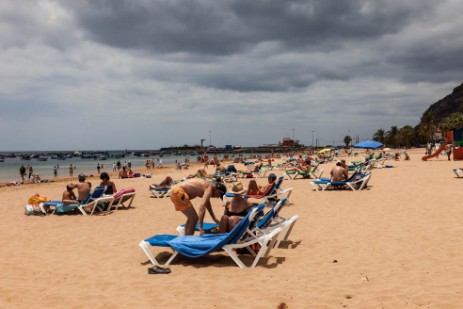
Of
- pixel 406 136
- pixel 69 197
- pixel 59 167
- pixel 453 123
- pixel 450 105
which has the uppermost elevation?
pixel 450 105

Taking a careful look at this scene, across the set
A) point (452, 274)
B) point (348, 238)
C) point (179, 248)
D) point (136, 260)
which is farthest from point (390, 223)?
point (136, 260)

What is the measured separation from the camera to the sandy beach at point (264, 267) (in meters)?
4.07

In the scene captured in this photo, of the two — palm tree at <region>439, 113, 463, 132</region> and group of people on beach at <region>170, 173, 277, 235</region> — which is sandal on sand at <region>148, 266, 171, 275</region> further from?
palm tree at <region>439, 113, 463, 132</region>

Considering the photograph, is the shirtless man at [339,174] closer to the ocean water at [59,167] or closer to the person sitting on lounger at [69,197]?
the person sitting on lounger at [69,197]

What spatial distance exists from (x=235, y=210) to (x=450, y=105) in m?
133

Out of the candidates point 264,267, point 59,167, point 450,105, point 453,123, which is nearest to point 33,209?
point 264,267

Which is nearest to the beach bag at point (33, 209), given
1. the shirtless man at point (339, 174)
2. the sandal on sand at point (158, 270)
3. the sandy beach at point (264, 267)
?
the sandy beach at point (264, 267)

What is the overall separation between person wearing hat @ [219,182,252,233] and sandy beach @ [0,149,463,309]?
51 cm

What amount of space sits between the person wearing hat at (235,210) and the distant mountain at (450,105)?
12624 cm

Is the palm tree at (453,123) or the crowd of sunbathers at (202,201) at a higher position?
the palm tree at (453,123)

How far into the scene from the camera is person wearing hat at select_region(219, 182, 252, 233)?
5805mm

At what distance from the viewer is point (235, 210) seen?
607 cm

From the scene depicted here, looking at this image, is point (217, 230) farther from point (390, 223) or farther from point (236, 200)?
point (390, 223)

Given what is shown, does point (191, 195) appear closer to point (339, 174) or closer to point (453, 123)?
point (339, 174)
